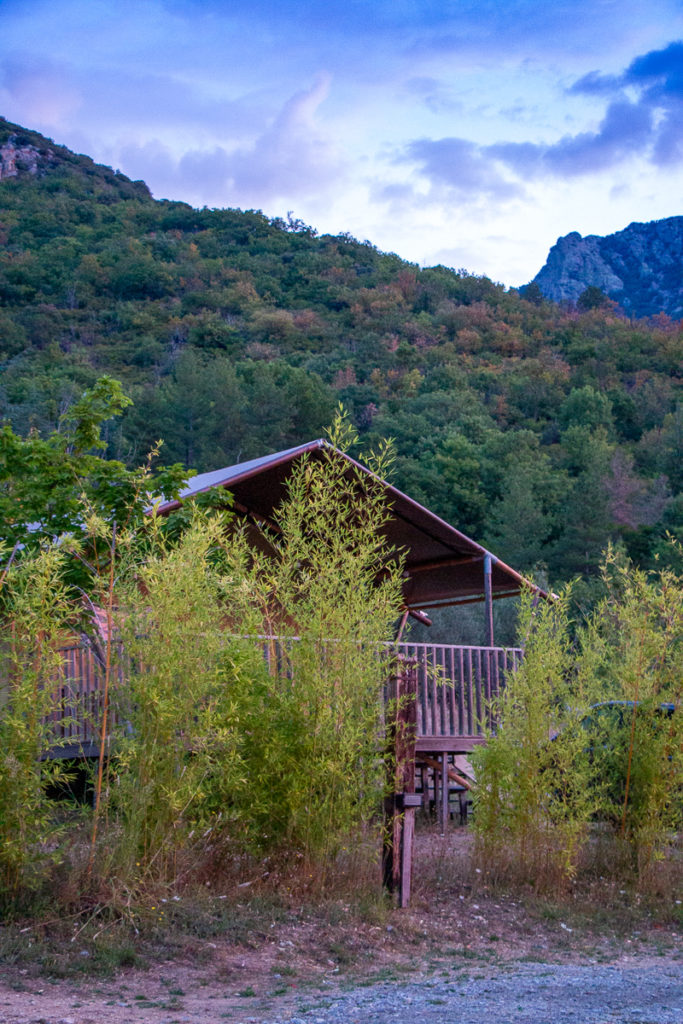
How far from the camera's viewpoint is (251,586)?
692 cm

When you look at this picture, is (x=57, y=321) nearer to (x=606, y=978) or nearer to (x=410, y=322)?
(x=410, y=322)

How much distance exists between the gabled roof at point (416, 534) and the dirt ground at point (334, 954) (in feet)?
13.4

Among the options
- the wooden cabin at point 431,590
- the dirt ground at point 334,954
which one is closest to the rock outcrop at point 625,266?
the wooden cabin at point 431,590

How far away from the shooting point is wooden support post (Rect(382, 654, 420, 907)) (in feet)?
20.7

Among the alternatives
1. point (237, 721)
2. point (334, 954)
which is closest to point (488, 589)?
point (237, 721)

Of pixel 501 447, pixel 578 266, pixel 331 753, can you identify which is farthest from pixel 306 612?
pixel 578 266

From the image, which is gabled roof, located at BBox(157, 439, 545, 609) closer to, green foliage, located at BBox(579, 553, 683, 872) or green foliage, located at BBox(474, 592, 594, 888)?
green foliage, located at BBox(579, 553, 683, 872)

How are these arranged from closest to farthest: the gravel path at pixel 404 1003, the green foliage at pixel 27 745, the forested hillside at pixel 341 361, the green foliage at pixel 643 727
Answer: the gravel path at pixel 404 1003 → the green foliage at pixel 27 745 → the green foliage at pixel 643 727 → the forested hillside at pixel 341 361

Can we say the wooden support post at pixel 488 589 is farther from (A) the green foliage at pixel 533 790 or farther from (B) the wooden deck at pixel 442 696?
(A) the green foliage at pixel 533 790

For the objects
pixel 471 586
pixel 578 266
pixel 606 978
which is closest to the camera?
pixel 606 978

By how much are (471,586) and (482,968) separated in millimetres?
7925

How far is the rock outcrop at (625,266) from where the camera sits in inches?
3140

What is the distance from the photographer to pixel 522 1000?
4.70 meters

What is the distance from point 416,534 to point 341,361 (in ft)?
92.5
